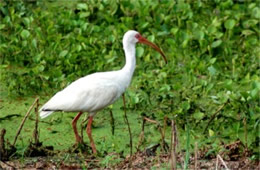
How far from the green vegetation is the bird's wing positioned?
327 millimetres

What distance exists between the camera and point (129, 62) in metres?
7.65

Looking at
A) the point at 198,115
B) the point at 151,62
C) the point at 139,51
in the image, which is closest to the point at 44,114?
the point at 198,115

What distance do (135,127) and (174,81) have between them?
3.75 feet

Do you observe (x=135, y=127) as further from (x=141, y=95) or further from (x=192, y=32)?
(x=192, y=32)

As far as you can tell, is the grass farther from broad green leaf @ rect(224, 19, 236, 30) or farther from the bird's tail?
broad green leaf @ rect(224, 19, 236, 30)

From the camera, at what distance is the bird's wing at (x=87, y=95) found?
7266 mm

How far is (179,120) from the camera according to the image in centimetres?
766

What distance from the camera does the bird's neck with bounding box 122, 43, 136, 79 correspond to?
755 centimetres

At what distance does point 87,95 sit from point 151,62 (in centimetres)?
184

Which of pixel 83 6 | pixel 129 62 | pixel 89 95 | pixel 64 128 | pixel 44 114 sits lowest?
pixel 64 128

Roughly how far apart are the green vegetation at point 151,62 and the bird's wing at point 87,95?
1.07 feet

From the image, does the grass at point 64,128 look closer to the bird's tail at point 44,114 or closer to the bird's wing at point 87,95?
the bird's tail at point 44,114

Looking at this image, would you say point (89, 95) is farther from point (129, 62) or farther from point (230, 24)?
point (230, 24)

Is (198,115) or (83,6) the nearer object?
(198,115)
